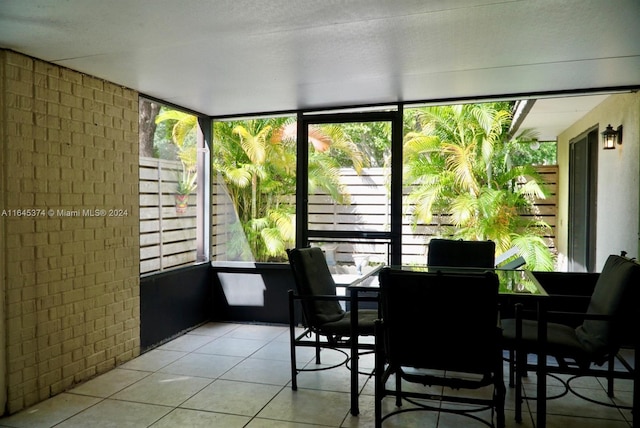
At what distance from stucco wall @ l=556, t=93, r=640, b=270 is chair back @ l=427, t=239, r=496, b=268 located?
1.21m

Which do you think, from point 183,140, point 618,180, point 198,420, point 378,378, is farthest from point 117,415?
point 618,180

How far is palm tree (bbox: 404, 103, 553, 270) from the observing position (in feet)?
19.1

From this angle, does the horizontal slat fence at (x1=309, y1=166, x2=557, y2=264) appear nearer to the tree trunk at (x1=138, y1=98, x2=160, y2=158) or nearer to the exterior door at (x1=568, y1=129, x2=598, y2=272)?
the tree trunk at (x1=138, y1=98, x2=160, y2=158)

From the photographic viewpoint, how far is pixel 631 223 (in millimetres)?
4113

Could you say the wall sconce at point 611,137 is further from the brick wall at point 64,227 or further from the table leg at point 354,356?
the brick wall at point 64,227

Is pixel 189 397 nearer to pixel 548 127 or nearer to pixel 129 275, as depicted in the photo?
pixel 129 275

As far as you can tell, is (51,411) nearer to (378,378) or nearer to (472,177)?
(378,378)

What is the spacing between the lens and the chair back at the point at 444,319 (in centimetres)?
234

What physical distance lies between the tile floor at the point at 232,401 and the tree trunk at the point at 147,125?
1.99m

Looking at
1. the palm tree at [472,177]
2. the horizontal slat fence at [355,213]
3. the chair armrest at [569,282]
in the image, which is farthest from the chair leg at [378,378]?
the palm tree at [472,177]

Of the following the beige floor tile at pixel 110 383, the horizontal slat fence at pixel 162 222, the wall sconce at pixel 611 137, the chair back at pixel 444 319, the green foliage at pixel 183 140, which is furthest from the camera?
the green foliage at pixel 183 140

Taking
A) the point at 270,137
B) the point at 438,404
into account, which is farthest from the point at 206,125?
the point at 438,404

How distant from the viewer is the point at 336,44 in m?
3.02

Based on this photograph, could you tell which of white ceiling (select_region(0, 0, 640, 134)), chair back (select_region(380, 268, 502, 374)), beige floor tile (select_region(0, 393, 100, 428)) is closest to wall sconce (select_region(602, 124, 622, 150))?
white ceiling (select_region(0, 0, 640, 134))
